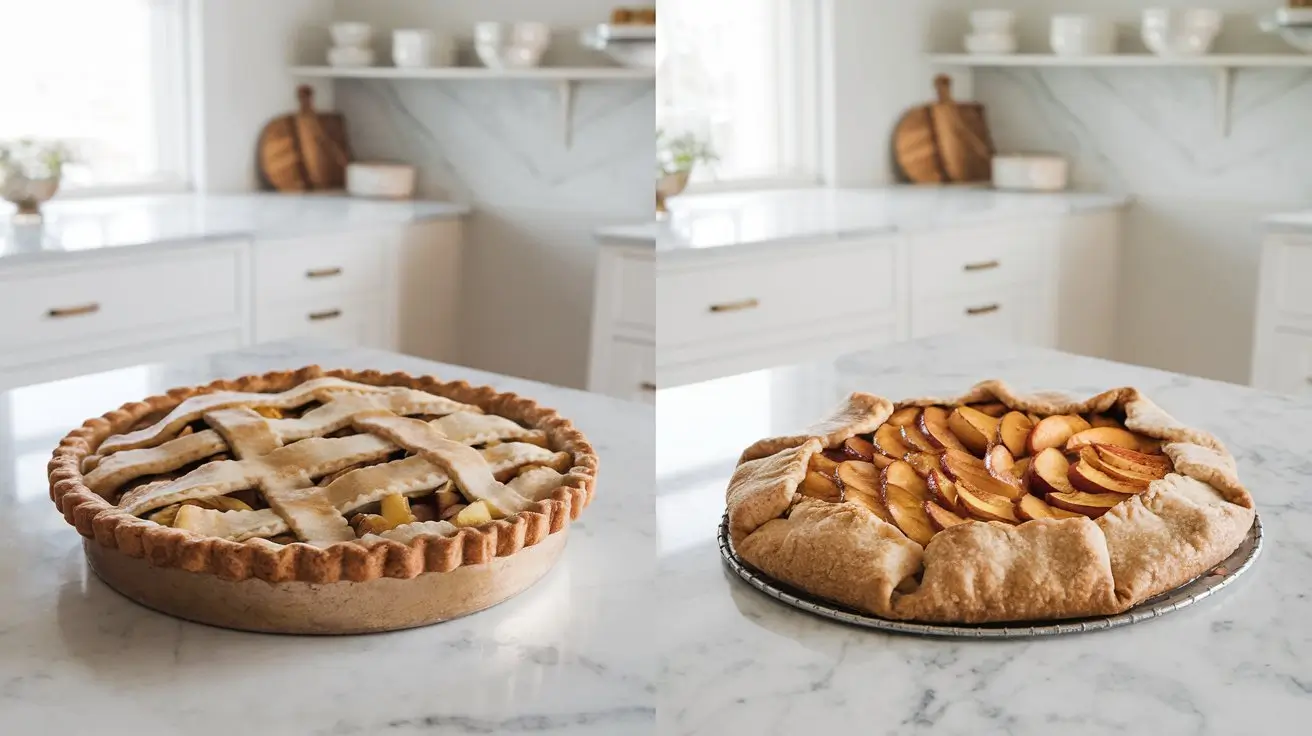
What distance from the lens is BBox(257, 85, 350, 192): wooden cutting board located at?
3795 millimetres

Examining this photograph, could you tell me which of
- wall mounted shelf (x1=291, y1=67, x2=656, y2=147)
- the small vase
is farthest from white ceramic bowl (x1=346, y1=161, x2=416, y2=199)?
the small vase

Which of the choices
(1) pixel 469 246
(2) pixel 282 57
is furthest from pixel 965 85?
(2) pixel 282 57

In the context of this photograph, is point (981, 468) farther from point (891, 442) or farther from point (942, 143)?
point (942, 143)

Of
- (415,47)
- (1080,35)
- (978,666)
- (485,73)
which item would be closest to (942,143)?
(1080,35)

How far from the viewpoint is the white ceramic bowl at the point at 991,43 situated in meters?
3.72

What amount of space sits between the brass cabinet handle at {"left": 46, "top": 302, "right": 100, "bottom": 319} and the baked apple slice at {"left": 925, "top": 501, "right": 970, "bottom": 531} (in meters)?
2.25

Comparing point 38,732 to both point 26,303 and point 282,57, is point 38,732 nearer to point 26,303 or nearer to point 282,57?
point 26,303

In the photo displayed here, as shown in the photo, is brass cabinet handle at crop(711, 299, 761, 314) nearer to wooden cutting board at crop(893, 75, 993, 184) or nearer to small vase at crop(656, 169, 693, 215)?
small vase at crop(656, 169, 693, 215)

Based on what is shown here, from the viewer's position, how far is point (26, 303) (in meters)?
2.55

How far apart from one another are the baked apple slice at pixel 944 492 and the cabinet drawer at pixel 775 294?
1596mm

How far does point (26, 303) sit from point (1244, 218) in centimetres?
304

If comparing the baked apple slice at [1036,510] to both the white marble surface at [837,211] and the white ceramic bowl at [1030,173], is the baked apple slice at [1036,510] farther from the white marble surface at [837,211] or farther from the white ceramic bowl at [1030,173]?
the white ceramic bowl at [1030,173]

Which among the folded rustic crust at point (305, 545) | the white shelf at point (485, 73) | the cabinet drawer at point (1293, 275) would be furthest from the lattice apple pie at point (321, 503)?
the cabinet drawer at point (1293, 275)

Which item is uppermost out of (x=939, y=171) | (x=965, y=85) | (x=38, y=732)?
(x=965, y=85)
